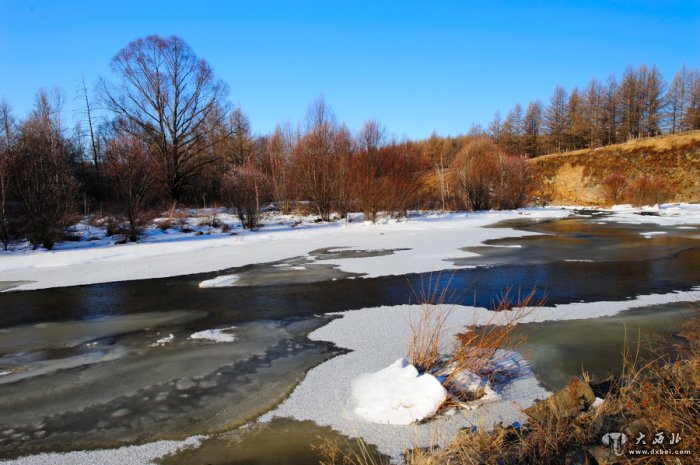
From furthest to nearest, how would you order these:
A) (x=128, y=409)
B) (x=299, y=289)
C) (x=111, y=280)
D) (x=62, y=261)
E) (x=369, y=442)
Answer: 1. (x=62, y=261)
2. (x=111, y=280)
3. (x=299, y=289)
4. (x=128, y=409)
5. (x=369, y=442)

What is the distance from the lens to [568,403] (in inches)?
118

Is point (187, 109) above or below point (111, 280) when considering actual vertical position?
above

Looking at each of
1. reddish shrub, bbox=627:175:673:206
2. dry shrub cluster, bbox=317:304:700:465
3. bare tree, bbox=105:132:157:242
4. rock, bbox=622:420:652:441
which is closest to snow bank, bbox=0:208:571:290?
bare tree, bbox=105:132:157:242

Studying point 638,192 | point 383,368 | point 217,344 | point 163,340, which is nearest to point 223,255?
point 163,340

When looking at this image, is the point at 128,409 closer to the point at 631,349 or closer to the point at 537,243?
the point at 631,349

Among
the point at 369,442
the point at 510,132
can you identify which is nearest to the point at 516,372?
the point at 369,442

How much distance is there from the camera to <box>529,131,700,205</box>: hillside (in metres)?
39.8

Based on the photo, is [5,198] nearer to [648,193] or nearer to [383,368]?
[383,368]

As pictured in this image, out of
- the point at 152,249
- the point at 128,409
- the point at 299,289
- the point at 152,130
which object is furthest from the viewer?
the point at 152,130

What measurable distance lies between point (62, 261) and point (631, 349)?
13.6m

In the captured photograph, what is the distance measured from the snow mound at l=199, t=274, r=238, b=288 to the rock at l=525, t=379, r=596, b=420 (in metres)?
6.69

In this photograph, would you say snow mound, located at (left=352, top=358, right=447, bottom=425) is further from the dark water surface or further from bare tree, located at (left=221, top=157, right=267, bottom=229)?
bare tree, located at (left=221, top=157, right=267, bottom=229)

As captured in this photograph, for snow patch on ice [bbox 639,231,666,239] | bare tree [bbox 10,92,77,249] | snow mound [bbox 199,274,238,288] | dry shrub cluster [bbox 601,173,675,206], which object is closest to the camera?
snow mound [bbox 199,274,238,288]

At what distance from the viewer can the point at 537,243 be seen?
14.0m
